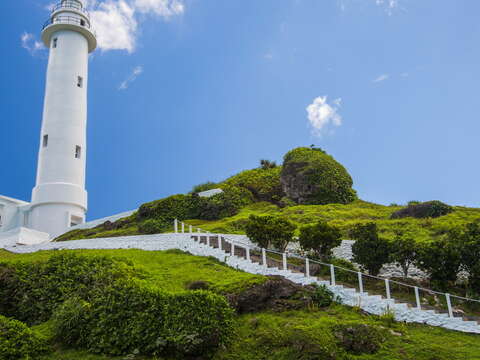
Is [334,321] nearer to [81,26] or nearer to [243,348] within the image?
[243,348]

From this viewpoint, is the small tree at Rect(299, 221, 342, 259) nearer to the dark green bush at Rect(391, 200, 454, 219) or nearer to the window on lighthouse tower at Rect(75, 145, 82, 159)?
the dark green bush at Rect(391, 200, 454, 219)

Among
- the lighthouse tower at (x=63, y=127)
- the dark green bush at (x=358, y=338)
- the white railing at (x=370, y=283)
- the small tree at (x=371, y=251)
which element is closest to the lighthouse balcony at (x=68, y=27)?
the lighthouse tower at (x=63, y=127)

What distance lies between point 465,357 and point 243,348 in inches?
212

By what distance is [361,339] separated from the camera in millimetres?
12758

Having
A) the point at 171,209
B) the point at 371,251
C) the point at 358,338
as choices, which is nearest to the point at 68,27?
the point at 171,209

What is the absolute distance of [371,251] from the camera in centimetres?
1906

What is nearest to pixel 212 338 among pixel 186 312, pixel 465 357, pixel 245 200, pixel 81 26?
pixel 186 312

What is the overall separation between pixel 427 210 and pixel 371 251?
9.83m

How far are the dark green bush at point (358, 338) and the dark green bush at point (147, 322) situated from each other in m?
2.78

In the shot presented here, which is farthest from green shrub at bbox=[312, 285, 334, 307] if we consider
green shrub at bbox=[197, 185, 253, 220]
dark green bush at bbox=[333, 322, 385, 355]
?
green shrub at bbox=[197, 185, 253, 220]

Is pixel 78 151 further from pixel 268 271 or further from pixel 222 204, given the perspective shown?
pixel 268 271

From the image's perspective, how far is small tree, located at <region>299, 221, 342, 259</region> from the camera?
20.7 metres

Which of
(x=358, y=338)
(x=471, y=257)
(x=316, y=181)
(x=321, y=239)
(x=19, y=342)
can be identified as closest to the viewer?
(x=19, y=342)

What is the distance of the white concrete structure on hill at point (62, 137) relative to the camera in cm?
3497
